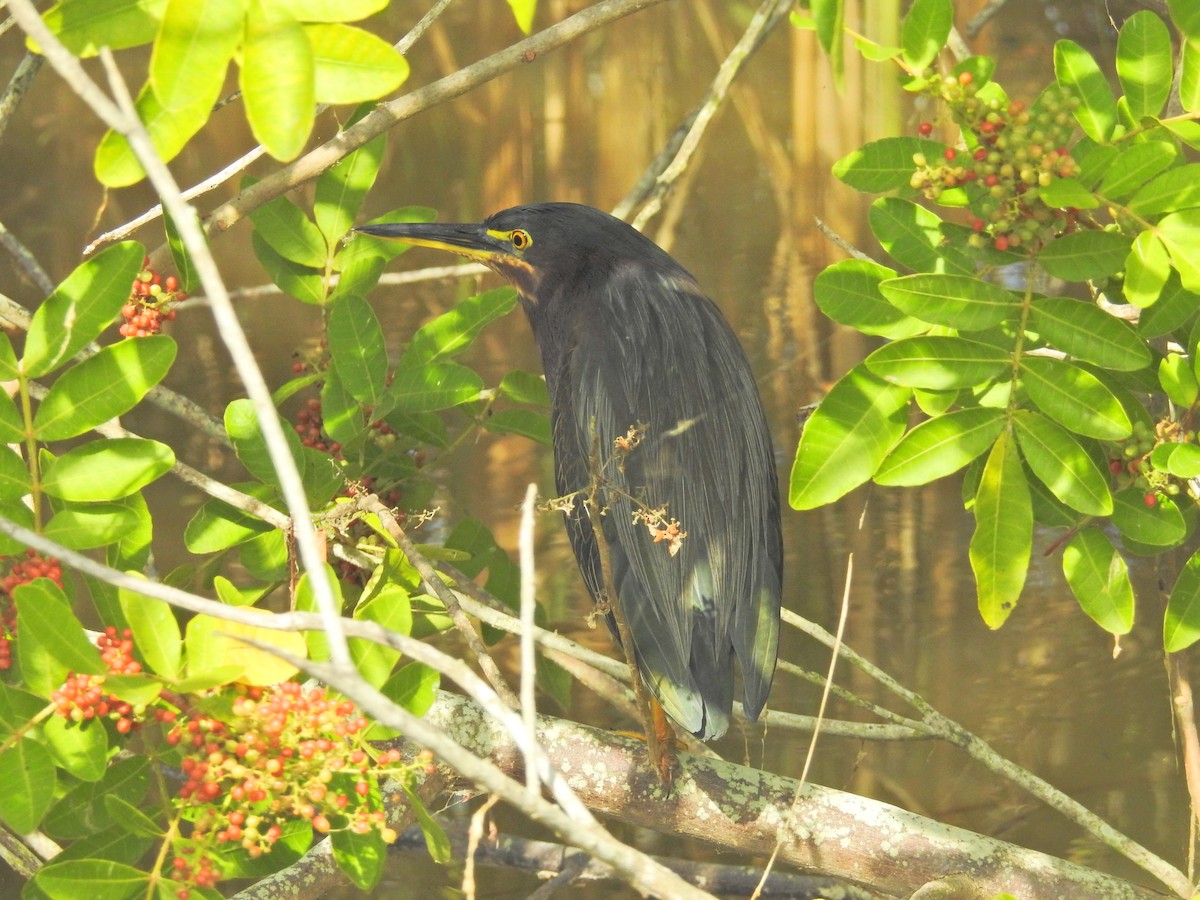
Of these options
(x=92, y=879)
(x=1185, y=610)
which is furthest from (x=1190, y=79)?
(x=92, y=879)

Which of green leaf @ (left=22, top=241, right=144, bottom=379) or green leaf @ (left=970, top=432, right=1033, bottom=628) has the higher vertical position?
green leaf @ (left=22, top=241, right=144, bottom=379)

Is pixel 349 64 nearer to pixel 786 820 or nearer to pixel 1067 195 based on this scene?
pixel 1067 195

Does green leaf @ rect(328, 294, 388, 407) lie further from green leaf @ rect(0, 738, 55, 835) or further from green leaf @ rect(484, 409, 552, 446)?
green leaf @ rect(0, 738, 55, 835)

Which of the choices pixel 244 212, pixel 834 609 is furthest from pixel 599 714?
pixel 244 212

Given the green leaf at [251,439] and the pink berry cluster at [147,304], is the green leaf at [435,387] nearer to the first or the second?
the green leaf at [251,439]

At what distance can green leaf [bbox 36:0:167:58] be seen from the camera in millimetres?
1089

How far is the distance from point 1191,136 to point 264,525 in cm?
124

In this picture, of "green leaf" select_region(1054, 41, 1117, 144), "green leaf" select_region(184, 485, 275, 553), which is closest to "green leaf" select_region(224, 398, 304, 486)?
"green leaf" select_region(184, 485, 275, 553)

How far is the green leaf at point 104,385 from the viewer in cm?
134

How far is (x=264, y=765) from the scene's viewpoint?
47.5 inches

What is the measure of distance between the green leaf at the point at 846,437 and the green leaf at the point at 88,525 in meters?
0.74

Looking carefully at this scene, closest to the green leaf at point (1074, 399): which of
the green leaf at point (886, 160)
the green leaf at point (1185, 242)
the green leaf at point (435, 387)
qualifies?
the green leaf at point (1185, 242)

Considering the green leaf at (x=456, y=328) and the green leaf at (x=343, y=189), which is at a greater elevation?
the green leaf at (x=343, y=189)

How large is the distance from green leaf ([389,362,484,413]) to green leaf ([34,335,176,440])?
48 cm
